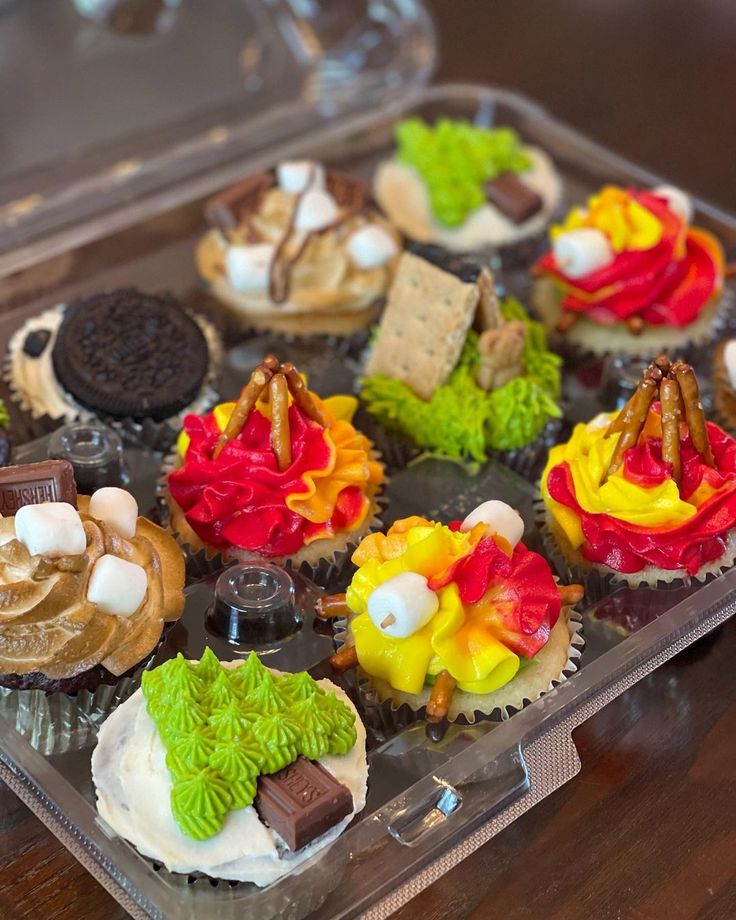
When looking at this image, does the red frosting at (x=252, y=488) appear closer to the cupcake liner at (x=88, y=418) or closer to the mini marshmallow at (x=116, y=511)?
the mini marshmallow at (x=116, y=511)

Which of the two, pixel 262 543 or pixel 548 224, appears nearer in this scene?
pixel 262 543

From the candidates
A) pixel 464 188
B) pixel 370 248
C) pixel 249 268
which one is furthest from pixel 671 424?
pixel 464 188

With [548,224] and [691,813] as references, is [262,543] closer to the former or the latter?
[691,813]

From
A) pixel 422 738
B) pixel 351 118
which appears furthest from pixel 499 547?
pixel 351 118

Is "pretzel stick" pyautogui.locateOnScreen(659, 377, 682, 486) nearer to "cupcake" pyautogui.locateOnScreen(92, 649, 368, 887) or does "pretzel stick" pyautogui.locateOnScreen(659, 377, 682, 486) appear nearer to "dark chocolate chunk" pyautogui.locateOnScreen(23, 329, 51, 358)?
"cupcake" pyautogui.locateOnScreen(92, 649, 368, 887)

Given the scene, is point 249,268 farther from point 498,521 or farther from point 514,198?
point 498,521

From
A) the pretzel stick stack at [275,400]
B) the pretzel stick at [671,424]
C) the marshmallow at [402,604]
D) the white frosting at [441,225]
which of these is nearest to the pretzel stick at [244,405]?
the pretzel stick stack at [275,400]
